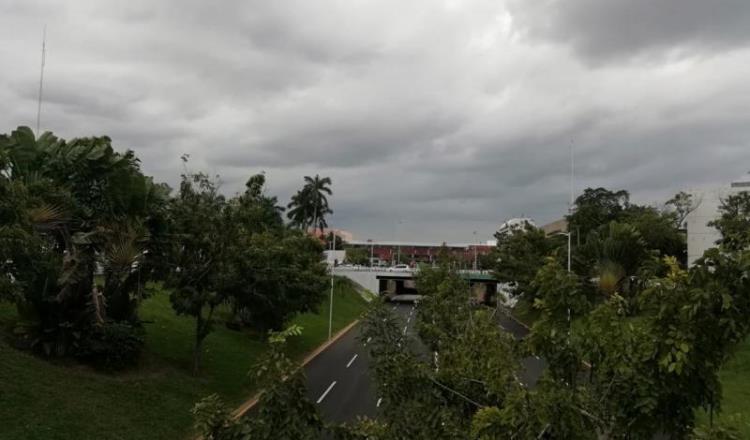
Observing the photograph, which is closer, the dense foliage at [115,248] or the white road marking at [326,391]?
the dense foliage at [115,248]

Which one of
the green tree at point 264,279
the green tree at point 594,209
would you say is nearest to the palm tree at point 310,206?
the green tree at point 594,209

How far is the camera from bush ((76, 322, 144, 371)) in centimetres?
1698

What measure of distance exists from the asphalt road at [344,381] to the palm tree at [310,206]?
64.4m

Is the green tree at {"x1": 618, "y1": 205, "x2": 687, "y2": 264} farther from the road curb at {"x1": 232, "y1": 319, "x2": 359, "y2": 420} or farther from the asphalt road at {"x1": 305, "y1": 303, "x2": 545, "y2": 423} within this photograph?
the asphalt road at {"x1": 305, "y1": 303, "x2": 545, "y2": 423}

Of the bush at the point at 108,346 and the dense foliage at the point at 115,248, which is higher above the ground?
the dense foliage at the point at 115,248

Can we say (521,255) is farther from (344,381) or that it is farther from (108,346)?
(108,346)

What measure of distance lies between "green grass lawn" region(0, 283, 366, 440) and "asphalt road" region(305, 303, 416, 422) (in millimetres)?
2893

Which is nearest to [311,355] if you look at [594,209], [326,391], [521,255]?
[326,391]

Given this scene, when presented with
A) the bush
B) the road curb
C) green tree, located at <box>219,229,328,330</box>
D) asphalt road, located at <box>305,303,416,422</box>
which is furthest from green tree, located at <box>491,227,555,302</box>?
the bush

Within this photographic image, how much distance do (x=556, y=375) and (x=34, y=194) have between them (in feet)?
41.0

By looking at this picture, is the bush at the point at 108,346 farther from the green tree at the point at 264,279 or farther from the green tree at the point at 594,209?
the green tree at the point at 594,209

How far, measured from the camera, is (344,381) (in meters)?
25.4

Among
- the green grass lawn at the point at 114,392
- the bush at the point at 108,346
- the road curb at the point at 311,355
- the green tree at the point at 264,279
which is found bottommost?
the road curb at the point at 311,355

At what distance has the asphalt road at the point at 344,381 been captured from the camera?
1944 cm
